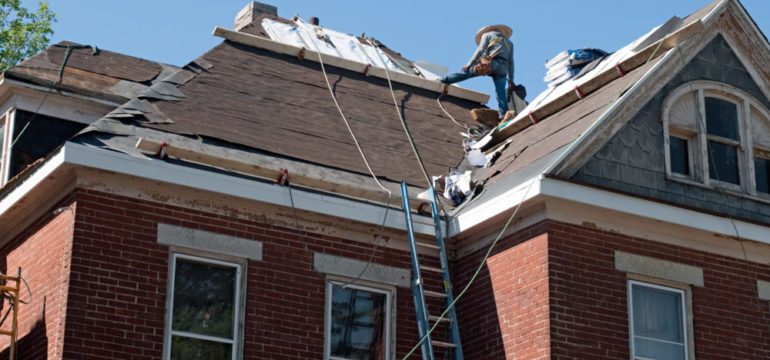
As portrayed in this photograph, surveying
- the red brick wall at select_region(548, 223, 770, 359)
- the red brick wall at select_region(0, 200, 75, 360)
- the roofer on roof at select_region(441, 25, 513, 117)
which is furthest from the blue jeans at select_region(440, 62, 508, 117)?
the red brick wall at select_region(0, 200, 75, 360)

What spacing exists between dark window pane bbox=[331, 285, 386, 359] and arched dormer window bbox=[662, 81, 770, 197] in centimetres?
386

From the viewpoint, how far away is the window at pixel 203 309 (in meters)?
15.4

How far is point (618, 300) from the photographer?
16.1m

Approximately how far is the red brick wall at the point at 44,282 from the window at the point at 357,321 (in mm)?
3094

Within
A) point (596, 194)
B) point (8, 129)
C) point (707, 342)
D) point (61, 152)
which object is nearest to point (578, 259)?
point (596, 194)

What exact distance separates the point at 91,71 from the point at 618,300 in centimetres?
825

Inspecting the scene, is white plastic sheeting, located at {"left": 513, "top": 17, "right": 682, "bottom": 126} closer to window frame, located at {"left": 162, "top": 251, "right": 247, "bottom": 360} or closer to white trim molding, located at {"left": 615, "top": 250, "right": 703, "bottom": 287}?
white trim molding, located at {"left": 615, "top": 250, "right": 703, "bottom": 287}

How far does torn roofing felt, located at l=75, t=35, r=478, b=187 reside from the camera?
56.9 ft

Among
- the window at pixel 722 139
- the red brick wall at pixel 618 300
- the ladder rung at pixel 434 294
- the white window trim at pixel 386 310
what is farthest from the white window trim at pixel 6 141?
the window at pixel 722 139

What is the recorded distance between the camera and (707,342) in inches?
644

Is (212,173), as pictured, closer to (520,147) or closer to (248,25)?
(520,147)

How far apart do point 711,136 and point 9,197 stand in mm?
8502

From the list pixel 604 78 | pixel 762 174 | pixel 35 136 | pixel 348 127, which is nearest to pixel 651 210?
pixel 762 174

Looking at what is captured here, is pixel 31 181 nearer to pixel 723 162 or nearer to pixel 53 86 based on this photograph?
pixel 53 86
